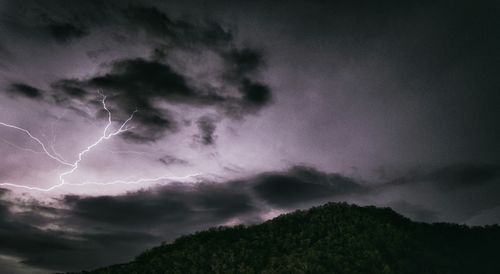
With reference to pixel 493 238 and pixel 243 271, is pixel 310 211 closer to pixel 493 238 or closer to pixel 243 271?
pixel 243 271

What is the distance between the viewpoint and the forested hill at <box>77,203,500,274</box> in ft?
86.0

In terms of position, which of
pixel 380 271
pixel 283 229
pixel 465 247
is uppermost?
pixel 283 229

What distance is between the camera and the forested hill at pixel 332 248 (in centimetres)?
2622

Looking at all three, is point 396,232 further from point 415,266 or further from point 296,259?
point 296,259

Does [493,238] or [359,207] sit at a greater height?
[359,207]

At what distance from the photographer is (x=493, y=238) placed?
123 ft

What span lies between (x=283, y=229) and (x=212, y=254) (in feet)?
21.7

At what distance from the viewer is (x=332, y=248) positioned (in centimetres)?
2777

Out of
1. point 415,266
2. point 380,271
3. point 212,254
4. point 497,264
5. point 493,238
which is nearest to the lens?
point 380,271

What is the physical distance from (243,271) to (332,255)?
6076 millimetres

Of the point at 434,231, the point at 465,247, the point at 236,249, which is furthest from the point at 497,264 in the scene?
the point at 236,249

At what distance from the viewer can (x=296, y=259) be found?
25938mm

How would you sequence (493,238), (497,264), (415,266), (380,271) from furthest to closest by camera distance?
1. (493,238)
2. (497,264)
3. (415,266)
4. (380,271)

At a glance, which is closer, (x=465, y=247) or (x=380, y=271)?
(x=380, y=271)
